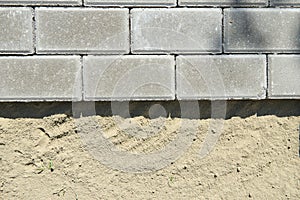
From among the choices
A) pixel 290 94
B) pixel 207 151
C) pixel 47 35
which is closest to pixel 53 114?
pixel 47 35

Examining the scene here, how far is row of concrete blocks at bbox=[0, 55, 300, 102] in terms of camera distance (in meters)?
1.96

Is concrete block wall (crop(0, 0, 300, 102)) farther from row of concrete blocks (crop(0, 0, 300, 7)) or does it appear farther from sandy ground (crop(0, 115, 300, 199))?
sandy ground (crop(0, 115, 300, 199))

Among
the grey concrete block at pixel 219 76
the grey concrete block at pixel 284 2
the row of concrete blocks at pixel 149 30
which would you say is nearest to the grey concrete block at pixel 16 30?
the row of concrete blocks at pixel 149 30

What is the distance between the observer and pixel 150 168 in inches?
82.5

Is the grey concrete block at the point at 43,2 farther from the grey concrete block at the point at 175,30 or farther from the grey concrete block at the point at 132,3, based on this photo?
the grey concrete block at the point at 175,30

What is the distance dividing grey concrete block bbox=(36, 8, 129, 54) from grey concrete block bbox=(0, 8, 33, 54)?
42mm

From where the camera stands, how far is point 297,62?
206 centimetres

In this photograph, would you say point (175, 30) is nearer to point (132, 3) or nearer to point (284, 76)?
point (132, 3)

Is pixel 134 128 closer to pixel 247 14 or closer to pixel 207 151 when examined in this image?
pixel 207 151

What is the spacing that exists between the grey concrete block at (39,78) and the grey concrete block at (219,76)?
466 mm

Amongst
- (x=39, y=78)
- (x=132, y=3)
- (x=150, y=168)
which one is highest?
(x=132, y=3)

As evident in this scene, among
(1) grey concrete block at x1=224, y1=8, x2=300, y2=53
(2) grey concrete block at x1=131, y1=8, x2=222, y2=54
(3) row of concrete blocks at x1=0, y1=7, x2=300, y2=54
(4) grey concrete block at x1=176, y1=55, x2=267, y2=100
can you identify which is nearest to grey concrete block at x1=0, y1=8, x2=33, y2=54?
(3) row of concrete blocks at x1=0, y1=7, x2=300, y2=54

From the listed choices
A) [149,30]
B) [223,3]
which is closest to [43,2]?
[149,30]

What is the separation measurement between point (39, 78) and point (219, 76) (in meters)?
0.79
